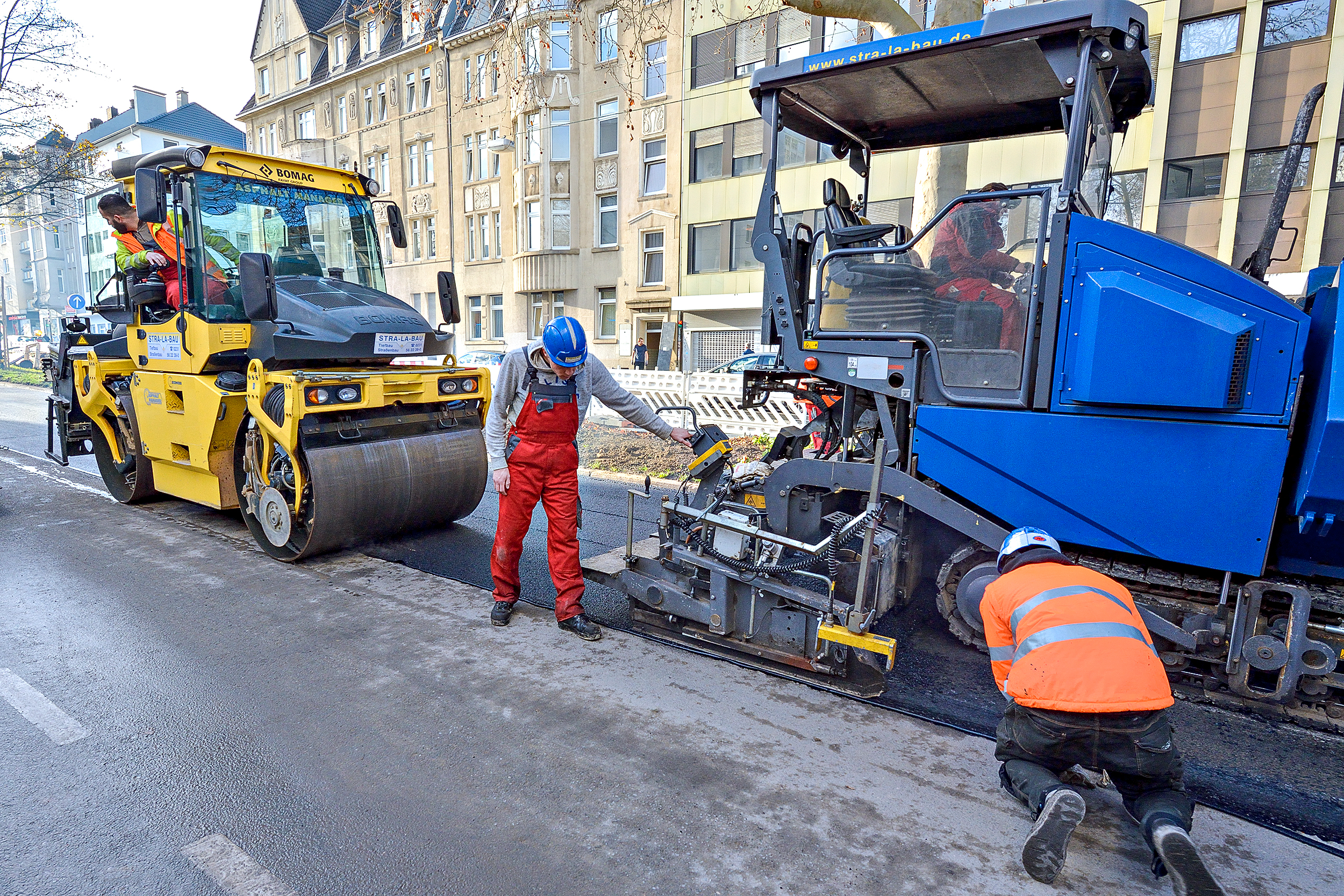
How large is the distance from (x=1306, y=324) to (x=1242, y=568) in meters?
1.02

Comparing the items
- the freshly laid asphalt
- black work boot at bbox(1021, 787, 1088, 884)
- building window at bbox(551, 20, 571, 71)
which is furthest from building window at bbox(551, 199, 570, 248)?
black work boot at bbox(1021, 787, 1088, 884)

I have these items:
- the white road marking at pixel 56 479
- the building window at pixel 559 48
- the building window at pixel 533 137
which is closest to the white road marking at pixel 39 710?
the white road marking at pixel 56 479

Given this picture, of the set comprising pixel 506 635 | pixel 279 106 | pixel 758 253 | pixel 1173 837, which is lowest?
pixel 506 635

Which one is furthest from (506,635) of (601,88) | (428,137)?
(428,137)

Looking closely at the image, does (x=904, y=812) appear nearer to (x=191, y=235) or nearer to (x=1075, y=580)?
(x=1075, y=580)

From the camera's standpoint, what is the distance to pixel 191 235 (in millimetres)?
6078

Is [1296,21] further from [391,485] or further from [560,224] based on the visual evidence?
[560,224]

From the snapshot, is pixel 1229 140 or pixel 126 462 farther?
pixel 1229 140

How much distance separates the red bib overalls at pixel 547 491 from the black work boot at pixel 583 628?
0.03 m

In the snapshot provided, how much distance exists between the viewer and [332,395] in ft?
18.5

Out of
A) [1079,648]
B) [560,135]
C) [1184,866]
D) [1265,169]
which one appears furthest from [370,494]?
[560,135]

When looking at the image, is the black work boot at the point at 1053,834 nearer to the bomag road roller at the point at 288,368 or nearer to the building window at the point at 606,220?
the bomag road roller at the point at 288,368

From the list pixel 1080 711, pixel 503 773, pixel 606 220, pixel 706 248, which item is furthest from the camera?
pixel 606 220

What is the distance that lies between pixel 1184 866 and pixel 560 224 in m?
24.9
